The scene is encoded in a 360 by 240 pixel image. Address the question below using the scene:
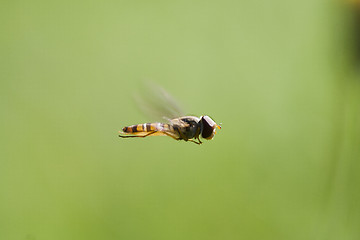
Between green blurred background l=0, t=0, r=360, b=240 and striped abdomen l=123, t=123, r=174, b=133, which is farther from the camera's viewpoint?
green blurred background l=0, t=0, r=360, b=240

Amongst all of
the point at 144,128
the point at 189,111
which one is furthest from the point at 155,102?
the point at 189,111

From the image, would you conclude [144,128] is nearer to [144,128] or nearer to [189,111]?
[144,128]

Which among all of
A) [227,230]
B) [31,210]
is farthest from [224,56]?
[31,210]

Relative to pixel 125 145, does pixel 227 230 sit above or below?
below

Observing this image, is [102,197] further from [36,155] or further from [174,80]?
[174,80]

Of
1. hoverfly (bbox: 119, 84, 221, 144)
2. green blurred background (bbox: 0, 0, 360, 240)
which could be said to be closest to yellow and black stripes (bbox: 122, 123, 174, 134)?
hoverfly (bbox: 119, 84, 221, 144)

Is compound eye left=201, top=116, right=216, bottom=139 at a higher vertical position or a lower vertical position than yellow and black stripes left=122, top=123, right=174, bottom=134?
higher

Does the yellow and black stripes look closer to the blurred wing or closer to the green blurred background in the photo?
the blurred wing
